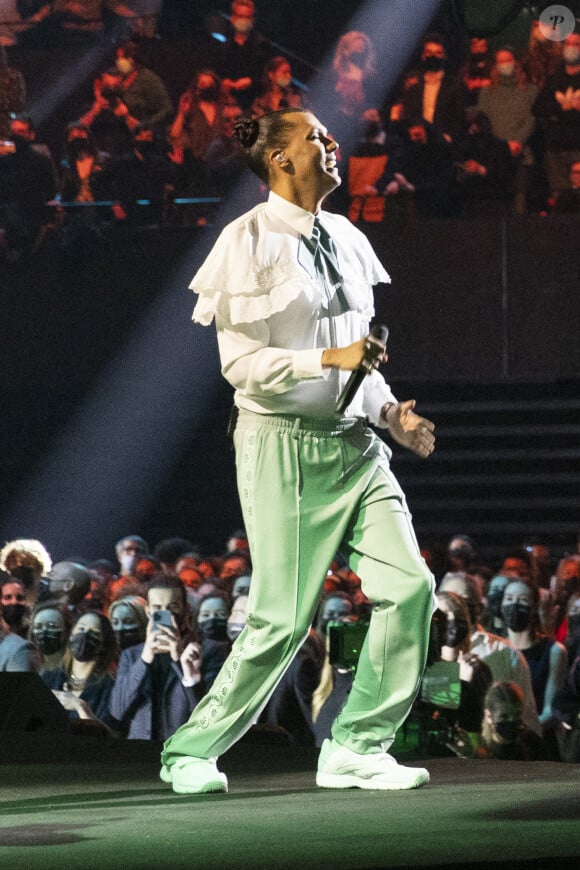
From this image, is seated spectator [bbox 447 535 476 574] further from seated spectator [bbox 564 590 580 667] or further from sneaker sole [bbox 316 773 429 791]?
sneaker sole [bbox 316 773 429 791]

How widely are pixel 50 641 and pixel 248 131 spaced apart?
12.4ft

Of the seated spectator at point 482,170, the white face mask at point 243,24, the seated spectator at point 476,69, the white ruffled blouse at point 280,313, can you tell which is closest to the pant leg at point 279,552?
the white ruffled blouse at point 280,313

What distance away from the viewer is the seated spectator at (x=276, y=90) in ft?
40.9

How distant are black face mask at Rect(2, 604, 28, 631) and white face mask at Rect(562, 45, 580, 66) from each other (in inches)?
259

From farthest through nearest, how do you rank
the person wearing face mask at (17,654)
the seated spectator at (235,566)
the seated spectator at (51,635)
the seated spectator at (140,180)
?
the seated spectator at (140,180)
the seated spectator at (235,566)
the seated spectator at (51,635)
the person wearing face mask at (17,654)

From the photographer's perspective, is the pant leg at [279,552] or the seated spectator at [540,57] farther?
the seated spectator at [540,57]

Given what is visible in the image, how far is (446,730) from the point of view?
5352 millimetres

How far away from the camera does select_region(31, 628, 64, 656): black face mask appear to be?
7426 mm

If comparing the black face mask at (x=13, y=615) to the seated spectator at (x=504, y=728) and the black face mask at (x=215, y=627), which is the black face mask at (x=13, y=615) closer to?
the black face mask at (x=215, y=627)

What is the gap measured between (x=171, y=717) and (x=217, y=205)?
615cm

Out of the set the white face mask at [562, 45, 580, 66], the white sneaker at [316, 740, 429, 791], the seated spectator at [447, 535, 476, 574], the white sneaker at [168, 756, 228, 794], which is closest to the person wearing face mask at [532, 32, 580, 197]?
the white face mask at [562, 45, 580, 66]

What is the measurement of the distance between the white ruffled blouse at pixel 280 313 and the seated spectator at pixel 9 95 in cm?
908

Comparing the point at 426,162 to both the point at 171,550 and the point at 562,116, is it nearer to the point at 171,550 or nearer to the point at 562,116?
the point at 562,116

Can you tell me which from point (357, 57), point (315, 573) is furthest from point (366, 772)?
point (357, 57)
